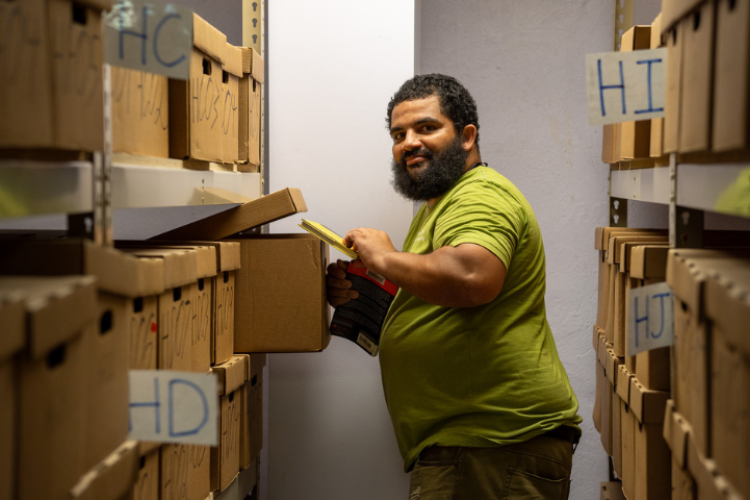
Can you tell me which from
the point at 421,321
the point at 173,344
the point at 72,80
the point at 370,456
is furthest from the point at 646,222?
the point at 72,80

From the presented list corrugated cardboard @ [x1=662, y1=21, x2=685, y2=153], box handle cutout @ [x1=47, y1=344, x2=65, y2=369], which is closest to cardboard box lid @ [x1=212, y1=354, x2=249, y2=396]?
box handle cutout @ [x1=47, y1=344, x2=65, y2=369]

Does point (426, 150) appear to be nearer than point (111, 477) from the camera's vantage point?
No

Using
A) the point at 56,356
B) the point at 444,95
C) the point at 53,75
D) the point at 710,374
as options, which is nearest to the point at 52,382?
the point at 56,356

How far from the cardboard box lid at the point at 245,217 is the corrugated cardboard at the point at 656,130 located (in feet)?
2.71

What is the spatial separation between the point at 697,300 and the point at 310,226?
3.26 feet

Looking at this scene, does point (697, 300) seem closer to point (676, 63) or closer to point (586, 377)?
point (676, 63)

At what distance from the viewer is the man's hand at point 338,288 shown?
1846 mm

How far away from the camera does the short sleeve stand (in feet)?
4.66

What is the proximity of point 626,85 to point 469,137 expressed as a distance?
35.1 inches

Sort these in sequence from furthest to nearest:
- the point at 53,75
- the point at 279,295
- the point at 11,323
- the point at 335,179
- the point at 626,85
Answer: the point at 335,179, the point at 279,295, the point at 626,85, the point at 53,75, the point at 11,323

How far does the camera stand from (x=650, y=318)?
3.35 ft

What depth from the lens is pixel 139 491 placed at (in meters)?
1.06

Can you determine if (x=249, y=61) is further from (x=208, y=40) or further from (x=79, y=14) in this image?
(x=79, y=14)

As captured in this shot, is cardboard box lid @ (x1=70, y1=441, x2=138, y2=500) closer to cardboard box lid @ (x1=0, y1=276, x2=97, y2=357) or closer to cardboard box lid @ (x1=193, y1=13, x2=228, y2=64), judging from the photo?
cardboard box lid @ (x1=0, y1=276, x2=97, y2=357)
